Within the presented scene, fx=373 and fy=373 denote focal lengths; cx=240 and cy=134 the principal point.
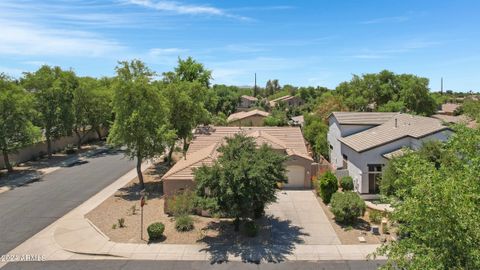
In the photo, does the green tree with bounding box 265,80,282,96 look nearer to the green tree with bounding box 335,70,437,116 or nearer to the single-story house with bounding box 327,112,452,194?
the green tree with bounding box 335,70,437,116

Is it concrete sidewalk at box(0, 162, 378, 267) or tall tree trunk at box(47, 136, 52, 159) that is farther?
tall tree trunk at box(47, 136, 52, 159)

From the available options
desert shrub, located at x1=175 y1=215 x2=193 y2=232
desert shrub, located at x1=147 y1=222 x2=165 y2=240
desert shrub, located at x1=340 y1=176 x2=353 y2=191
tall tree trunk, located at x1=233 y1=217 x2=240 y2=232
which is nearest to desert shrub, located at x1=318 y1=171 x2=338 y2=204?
desert shrub, located at x1=340 y1=176 x2=353 y2=191

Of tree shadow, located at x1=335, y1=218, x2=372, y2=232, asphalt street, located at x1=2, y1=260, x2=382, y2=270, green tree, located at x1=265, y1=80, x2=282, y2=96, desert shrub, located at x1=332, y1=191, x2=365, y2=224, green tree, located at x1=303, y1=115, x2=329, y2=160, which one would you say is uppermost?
green tree, located at x1=265, y1=80, x2=282, y2=96

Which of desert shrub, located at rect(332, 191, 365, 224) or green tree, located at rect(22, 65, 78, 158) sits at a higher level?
green tree, located at rect(22, 65, 78, 158)

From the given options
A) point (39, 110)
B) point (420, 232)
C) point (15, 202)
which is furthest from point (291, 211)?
point (39, 110)

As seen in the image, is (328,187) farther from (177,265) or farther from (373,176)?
(177,265)

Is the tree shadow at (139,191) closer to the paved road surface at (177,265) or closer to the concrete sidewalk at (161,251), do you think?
the concrete sidewalk at (161,251)
